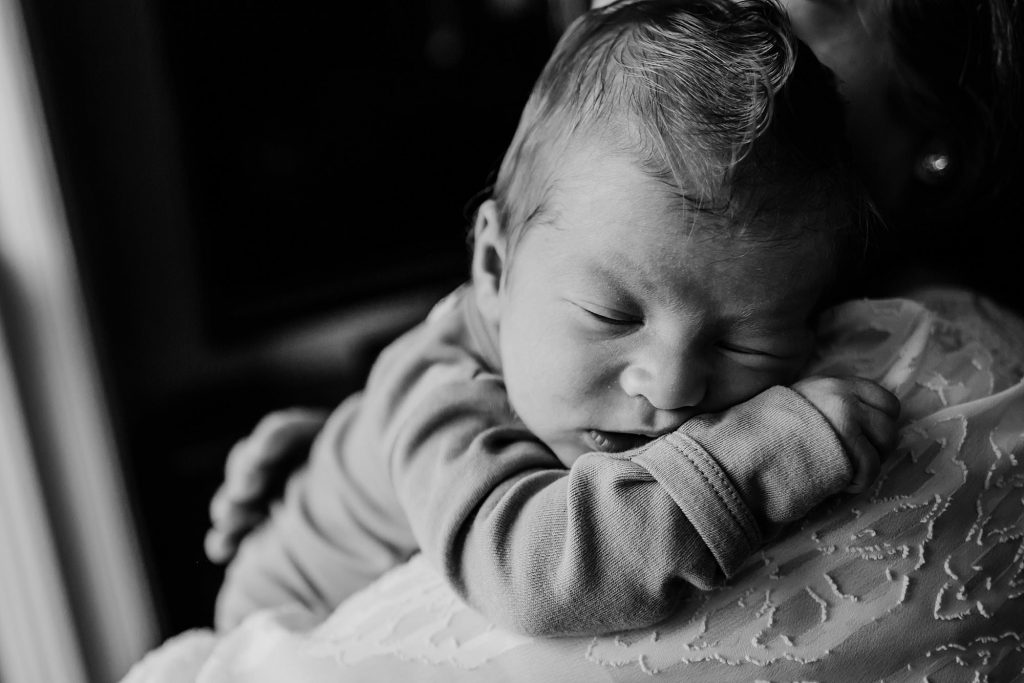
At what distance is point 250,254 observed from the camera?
1.10m

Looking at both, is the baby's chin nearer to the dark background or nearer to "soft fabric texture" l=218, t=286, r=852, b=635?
"soft fabric texture" l=218, t=286, r=852, b=635

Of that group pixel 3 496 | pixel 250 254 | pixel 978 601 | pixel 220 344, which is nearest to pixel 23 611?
pixel 3 496

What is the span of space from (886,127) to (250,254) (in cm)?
74

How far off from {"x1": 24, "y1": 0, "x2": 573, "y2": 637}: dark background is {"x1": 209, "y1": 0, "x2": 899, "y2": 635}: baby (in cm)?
32

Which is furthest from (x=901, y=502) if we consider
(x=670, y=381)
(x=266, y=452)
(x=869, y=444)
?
(x=266, y=452)

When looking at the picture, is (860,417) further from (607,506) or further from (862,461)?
(607,506)

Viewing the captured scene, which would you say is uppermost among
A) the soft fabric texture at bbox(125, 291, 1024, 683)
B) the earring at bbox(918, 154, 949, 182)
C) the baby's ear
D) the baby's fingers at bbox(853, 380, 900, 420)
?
the earring at bbox(918, 154, 949, 182)

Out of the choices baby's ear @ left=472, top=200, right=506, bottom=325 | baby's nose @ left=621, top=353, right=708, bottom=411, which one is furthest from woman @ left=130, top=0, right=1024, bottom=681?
baby's ear @ left=472, top=200, right=506, bottom=325

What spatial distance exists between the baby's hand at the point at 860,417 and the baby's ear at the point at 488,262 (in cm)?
28

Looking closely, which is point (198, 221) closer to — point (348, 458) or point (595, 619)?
point (348, 458)

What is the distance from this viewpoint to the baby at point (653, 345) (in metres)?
0.59

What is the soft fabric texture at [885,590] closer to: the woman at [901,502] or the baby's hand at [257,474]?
the woman at [901,502]

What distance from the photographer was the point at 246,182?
108cm

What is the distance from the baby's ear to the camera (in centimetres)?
78
